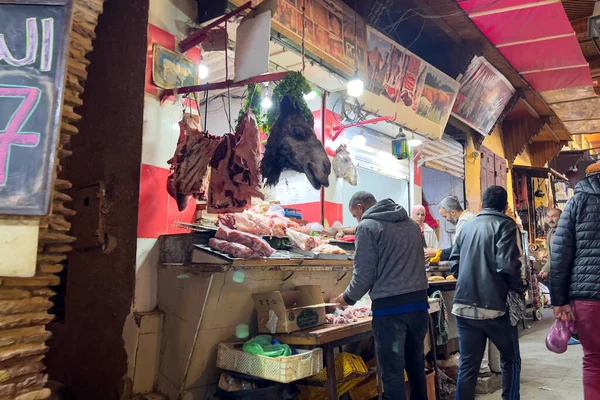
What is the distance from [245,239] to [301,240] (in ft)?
2.74

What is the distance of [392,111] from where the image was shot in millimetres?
7863

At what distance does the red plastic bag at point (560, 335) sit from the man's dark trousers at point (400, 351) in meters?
1.04

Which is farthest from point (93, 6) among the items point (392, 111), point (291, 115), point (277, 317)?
point (392, 111)

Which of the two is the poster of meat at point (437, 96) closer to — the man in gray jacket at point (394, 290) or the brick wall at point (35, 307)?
the man in gray jacket at point (394, 290)

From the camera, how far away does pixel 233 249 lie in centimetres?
394

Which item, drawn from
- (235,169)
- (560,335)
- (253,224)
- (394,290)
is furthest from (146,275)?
(560,335)

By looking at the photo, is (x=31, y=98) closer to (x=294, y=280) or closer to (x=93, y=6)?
(x=93, y=6)

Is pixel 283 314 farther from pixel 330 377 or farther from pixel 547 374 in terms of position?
pixel 547 374

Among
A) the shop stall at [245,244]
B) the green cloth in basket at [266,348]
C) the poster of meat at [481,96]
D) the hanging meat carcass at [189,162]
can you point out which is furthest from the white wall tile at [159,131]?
the poster of meat at [481,96]

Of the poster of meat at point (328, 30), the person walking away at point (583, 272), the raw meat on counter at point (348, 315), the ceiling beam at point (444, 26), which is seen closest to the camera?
the person walking away at point (583, 272)

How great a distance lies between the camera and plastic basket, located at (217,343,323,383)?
373cm

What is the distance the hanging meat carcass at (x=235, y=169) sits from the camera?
425cm

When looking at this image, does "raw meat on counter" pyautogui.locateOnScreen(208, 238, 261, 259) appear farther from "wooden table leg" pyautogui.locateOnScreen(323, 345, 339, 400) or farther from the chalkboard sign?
the chalkboard sign

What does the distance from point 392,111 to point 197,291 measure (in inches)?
200
